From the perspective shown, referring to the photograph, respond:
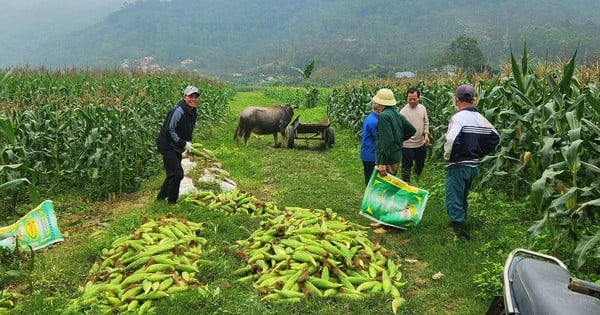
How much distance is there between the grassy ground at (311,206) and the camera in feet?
14.9

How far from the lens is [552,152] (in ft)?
18.0

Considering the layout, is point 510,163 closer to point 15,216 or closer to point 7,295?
point 7,295

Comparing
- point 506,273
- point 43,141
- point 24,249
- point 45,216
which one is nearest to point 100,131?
point 43,141

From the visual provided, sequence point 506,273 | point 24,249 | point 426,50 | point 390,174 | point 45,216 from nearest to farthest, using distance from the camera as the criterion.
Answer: point 506,273
point 24,249
point 45,216
point 390,174
point 426,50

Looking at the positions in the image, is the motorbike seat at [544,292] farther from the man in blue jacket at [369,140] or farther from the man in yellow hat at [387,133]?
the man in blue jacket at [369,140]

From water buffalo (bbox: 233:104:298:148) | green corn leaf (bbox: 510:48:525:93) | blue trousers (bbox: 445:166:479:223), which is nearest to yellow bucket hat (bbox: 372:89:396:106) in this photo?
blue trousers (bbox: 445:166:479:223)

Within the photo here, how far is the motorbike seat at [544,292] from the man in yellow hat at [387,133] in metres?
3.67

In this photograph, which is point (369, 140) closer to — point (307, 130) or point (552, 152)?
point (552, 152)

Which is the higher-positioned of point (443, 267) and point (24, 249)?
point (24, 249)

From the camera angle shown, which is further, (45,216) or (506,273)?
(45,216)

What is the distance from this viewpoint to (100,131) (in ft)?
26.9

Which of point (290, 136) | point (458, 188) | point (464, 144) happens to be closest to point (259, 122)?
point (290, 136)

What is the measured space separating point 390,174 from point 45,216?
5084 millimetres

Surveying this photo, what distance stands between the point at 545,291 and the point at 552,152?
11.4 feet
